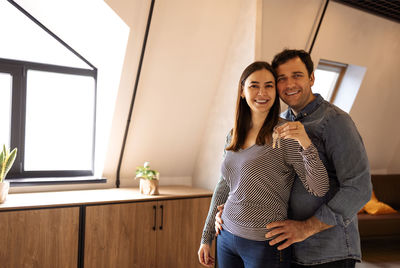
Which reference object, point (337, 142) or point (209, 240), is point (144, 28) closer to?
point (209, 240)

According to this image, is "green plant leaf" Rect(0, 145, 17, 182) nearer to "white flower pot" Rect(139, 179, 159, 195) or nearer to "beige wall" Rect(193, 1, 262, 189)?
"white flower pot" Rect(139, 179, 159, 195)

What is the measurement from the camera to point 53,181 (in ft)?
10.8

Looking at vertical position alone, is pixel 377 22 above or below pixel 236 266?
above

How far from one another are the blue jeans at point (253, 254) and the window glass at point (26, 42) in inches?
104

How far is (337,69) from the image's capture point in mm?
4770

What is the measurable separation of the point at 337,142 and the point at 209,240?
84 centimetres

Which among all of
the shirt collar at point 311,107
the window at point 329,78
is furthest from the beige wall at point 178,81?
the window at point 329,78

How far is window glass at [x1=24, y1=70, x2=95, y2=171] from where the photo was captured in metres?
3.41

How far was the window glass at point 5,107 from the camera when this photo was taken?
129 inches

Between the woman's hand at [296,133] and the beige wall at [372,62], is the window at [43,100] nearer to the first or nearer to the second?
the beige wall at [372,62]

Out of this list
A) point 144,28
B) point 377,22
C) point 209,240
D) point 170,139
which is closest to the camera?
point 209,240

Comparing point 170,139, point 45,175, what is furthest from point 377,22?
point 45,175

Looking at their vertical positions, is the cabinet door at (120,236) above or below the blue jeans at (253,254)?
below

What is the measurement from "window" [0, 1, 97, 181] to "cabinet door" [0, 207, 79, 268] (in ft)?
2.81
